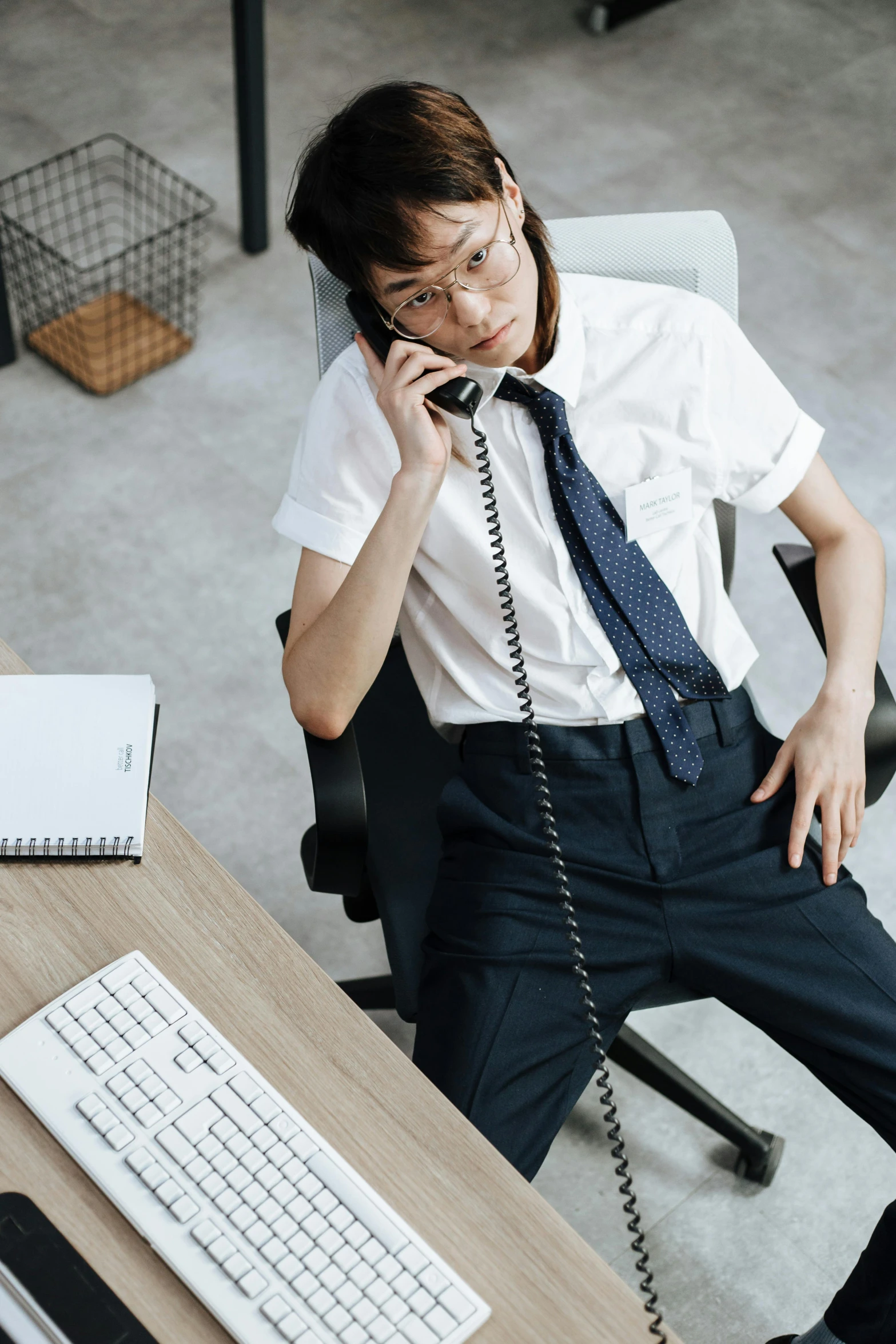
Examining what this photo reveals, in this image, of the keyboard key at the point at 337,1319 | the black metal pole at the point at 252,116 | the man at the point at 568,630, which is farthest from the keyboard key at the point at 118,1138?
the black metal pole at the point at 252,116

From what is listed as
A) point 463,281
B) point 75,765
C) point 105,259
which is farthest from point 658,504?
point 105,259

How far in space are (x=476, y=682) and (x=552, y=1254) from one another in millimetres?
691

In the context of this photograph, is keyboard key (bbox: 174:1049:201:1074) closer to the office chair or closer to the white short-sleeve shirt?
the office chair

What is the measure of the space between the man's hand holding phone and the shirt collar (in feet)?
0.20

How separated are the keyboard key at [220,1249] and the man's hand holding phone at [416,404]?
0.78m

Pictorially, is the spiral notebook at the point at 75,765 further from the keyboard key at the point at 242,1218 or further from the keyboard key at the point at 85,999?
the keyboard key at the point at 242,1218

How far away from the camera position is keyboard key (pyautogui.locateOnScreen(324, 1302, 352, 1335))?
0.99 metres

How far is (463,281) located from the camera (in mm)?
1434

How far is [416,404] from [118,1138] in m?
0.79

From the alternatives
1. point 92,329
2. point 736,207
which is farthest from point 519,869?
point 736,207

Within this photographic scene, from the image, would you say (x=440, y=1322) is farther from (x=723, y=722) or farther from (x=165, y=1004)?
(x=723, y=722)

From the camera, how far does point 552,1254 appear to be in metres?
1.06

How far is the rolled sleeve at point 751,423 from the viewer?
1.59m

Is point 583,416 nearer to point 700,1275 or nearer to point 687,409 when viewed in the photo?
point 687,409
